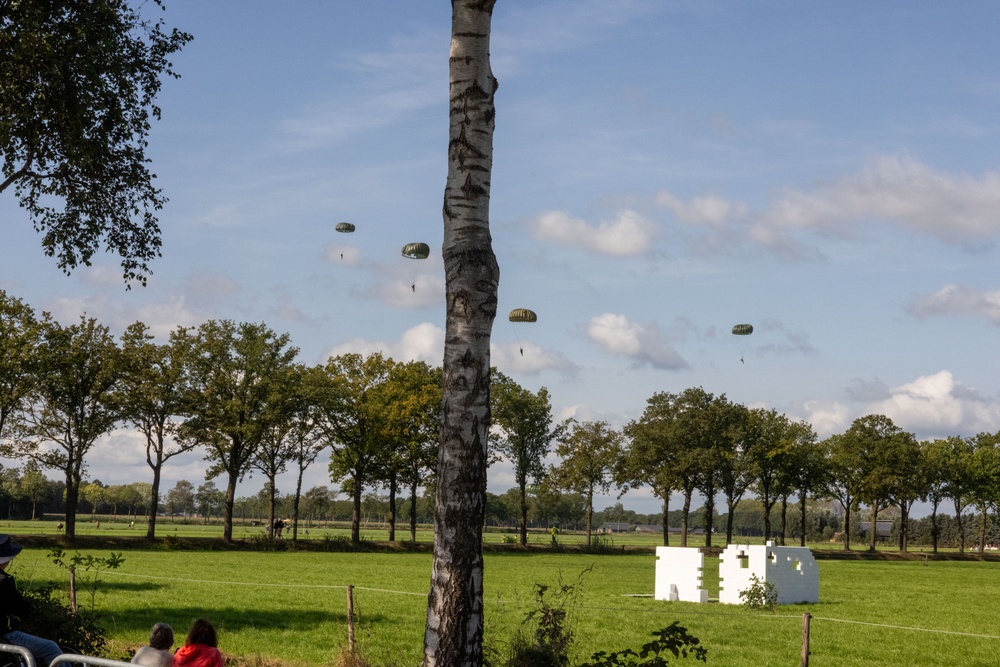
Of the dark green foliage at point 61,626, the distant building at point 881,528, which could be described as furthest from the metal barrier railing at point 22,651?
the distant building at point 881,528

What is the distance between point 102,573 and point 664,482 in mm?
60388

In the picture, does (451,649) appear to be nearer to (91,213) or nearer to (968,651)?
(91,213)

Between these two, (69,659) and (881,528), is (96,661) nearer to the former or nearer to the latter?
(69,659)

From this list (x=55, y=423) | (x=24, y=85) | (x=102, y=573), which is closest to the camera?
(x=24, y=85)

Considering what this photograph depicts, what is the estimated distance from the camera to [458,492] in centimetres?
913

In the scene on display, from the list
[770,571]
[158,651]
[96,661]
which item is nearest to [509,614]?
[770,571]

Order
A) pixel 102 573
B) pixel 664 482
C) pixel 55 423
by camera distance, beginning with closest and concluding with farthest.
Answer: pixel 102 573 < pixel 55 423 < pixel 664 482

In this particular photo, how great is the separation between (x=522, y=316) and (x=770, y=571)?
3072cm

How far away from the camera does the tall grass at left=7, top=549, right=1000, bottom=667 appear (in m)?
20.7

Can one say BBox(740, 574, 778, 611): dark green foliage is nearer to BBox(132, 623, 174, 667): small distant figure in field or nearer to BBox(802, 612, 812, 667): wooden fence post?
BBox(802, 612, 812, 667): wooden fence post

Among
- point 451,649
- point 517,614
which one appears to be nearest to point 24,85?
point 451,649

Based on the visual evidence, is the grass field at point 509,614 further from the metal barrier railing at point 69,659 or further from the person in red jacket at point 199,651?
the metal barrier railing at point 69,659

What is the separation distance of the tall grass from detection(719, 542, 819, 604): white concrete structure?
2.40 feet

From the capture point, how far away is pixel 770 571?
34094mm
